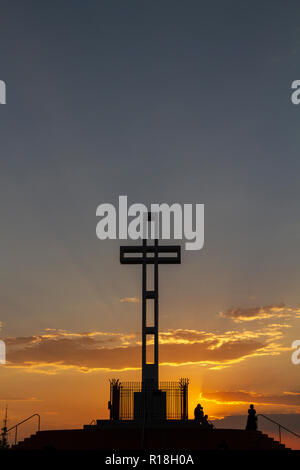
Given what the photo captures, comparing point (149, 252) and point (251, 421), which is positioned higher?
point (149, 252)

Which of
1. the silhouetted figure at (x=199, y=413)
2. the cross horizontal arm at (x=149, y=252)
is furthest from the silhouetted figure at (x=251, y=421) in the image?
the cross horizontal arm at (x=149, y=252)

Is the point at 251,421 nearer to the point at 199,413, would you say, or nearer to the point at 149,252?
the point at 199,413

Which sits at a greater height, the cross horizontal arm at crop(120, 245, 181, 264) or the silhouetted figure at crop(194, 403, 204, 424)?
the cross horizontal arm at crop(120, 245, 181, 264)

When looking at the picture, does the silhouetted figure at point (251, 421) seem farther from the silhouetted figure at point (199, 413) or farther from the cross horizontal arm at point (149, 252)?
the cross horizontal arm at point (149, 252)

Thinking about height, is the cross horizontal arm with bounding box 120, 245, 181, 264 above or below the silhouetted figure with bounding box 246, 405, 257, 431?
above

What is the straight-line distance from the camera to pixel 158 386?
30.7m

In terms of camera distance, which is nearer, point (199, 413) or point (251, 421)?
point (251, 421)

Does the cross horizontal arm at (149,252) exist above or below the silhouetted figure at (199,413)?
above

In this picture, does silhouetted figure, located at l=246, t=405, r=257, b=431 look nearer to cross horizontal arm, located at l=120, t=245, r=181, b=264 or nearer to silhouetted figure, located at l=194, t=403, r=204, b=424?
silhouetted figure, located at l=194, t=403, r=204, b=424

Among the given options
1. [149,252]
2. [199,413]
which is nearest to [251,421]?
[199,413]

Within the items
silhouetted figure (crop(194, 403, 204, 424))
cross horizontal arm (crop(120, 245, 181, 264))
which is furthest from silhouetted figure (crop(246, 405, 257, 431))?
cross horizontal arm (crop(120, 245, 181, 264))
